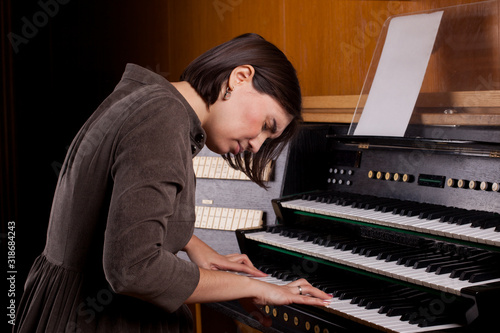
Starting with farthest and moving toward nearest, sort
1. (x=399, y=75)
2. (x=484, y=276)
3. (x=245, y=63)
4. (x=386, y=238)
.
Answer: (x=399, y=75) < (x=386, y=238) < (x=484, y=276) < (x=245, y=63)

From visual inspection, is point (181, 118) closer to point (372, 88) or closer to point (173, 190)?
point (173, 190)

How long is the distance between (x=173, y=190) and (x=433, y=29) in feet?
4.60

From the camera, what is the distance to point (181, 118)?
1.18 metres

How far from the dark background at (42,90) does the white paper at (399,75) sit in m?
2.14

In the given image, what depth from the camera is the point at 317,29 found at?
2893 mm

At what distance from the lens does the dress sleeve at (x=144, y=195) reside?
109 cm

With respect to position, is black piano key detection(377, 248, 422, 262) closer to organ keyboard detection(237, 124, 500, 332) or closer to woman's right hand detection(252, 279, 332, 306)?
organ keyboard detection(237, 124, 500, 332)

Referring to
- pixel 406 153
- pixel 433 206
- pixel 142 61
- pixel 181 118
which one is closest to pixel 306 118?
pixel 406 153

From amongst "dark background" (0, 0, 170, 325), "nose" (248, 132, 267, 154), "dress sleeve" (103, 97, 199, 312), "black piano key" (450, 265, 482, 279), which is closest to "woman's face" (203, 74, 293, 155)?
"nose" (248, 132, 267, 154)

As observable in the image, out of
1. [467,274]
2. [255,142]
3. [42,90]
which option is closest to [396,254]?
[467,274]

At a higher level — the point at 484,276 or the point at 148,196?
the point at 148,196

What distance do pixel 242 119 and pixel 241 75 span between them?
114mm

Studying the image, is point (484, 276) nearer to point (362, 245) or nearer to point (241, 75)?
point (362, 245)

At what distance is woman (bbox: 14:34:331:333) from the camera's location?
43.9 inches
